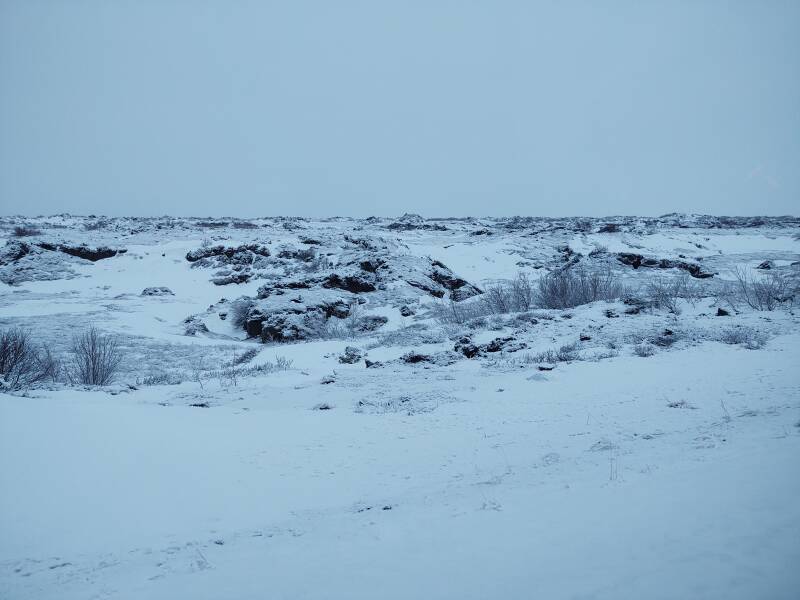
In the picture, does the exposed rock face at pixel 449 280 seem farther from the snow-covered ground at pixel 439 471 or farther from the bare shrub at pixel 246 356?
the bare shrub at pixel 246 356

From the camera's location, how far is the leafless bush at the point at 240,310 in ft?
43.7

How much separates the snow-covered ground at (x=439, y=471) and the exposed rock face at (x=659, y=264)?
9332 millimetres

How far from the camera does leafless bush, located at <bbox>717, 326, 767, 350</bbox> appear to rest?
6195mm

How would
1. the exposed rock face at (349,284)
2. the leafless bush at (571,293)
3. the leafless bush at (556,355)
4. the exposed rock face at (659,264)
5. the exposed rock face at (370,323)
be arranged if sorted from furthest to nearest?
the exposed rock face at (659,264), the exposed rock face at (349,284), the exposed rock face at (370,323), the leafless bush at (571,293), the leafless bush at (556,355)

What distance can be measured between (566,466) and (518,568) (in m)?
1.51

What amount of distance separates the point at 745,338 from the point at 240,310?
12468 millimetres

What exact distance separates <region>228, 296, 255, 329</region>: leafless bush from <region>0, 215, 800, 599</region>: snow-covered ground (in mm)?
4212

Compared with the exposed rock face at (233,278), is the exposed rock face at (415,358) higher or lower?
lower

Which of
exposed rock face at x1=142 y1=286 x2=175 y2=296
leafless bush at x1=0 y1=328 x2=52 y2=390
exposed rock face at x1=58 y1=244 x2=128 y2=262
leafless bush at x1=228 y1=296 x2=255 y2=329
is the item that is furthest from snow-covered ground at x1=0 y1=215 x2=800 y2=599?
exposed rock face at x1=58 y1=244 x2=128 y2=262

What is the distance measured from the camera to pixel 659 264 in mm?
18406

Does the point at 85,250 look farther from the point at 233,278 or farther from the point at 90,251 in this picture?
the point at 233,278

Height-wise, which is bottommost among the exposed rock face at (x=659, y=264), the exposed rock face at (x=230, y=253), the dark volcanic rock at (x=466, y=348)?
the dark volcanic rock at (x=466, y=348)

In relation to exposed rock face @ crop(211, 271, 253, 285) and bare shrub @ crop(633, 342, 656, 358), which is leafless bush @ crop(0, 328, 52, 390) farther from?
exposed rock face @ crop(211, 271, 253, 285)

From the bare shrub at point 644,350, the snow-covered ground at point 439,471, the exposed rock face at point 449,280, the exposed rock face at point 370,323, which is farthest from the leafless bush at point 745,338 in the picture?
the exposed rock face at point 449,280
